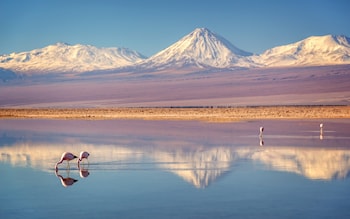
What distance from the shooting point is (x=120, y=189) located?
41.1 ft

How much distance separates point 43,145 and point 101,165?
5914 mm

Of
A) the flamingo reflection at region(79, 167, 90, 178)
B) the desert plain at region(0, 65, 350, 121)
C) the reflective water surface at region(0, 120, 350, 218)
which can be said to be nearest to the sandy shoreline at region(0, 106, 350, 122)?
the desert plain at region(0, 65, 350, 121)

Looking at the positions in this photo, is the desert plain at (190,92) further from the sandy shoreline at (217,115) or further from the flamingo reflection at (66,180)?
the flamingo reflection at (66,180)

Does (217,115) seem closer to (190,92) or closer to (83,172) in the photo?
(83,172)

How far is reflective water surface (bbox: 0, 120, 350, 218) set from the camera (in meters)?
10.5

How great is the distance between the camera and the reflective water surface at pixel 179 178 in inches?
415

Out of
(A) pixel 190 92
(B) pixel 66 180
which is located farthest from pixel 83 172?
(A) pixel 190 92

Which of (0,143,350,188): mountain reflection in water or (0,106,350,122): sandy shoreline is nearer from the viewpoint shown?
(0,143,350,188): mountain reflection in water

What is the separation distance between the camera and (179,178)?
13797 mm

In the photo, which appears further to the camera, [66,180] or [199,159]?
[199,159]

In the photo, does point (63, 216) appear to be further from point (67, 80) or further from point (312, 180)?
point (67, 80)

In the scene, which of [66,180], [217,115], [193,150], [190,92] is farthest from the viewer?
[190,92]

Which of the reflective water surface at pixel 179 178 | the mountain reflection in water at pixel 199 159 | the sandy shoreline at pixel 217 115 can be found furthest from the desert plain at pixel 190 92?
the mountain reflection in water at pixel 199 159

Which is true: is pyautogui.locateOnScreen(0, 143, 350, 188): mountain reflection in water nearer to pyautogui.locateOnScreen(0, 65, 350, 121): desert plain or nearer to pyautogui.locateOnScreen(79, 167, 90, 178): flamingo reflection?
pyautogui.locateOnScreen(79, 167, 90, 178): flamingo reflection
